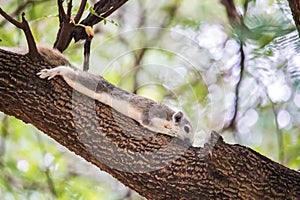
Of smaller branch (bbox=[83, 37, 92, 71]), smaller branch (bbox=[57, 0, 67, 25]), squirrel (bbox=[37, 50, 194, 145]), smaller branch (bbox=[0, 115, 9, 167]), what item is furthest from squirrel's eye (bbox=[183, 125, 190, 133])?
smaller branch (bbox=[0, 115, 9, 167])

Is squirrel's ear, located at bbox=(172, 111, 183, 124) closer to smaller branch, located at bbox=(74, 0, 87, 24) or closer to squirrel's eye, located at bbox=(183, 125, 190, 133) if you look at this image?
squirrel's eye, located at bbox=(183, 125, 190, 133)

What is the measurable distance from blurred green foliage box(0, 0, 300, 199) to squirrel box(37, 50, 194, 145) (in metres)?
0.03

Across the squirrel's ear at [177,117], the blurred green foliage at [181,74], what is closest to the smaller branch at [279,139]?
the blurred green foliage at [181,74]

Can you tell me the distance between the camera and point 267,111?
1995 millimetres

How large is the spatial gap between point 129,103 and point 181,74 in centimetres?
24

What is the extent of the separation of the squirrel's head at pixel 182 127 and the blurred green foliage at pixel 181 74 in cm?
7

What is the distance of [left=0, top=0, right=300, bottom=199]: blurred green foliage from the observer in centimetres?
146

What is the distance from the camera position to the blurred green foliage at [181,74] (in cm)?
146

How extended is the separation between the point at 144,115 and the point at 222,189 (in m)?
0.33

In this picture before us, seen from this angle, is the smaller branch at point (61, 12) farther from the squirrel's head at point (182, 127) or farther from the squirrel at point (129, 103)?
the squirrel's head at point (182, 127)

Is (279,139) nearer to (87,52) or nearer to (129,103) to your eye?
(129,103)

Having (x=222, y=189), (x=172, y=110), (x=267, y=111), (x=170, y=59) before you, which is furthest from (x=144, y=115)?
(x=267, y=111)

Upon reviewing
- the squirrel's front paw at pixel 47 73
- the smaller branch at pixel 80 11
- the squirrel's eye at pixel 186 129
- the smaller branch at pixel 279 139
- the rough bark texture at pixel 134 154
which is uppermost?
the smaller branch at pixel 80 11

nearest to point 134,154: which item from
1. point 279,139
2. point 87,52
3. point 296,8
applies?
point 87,52
